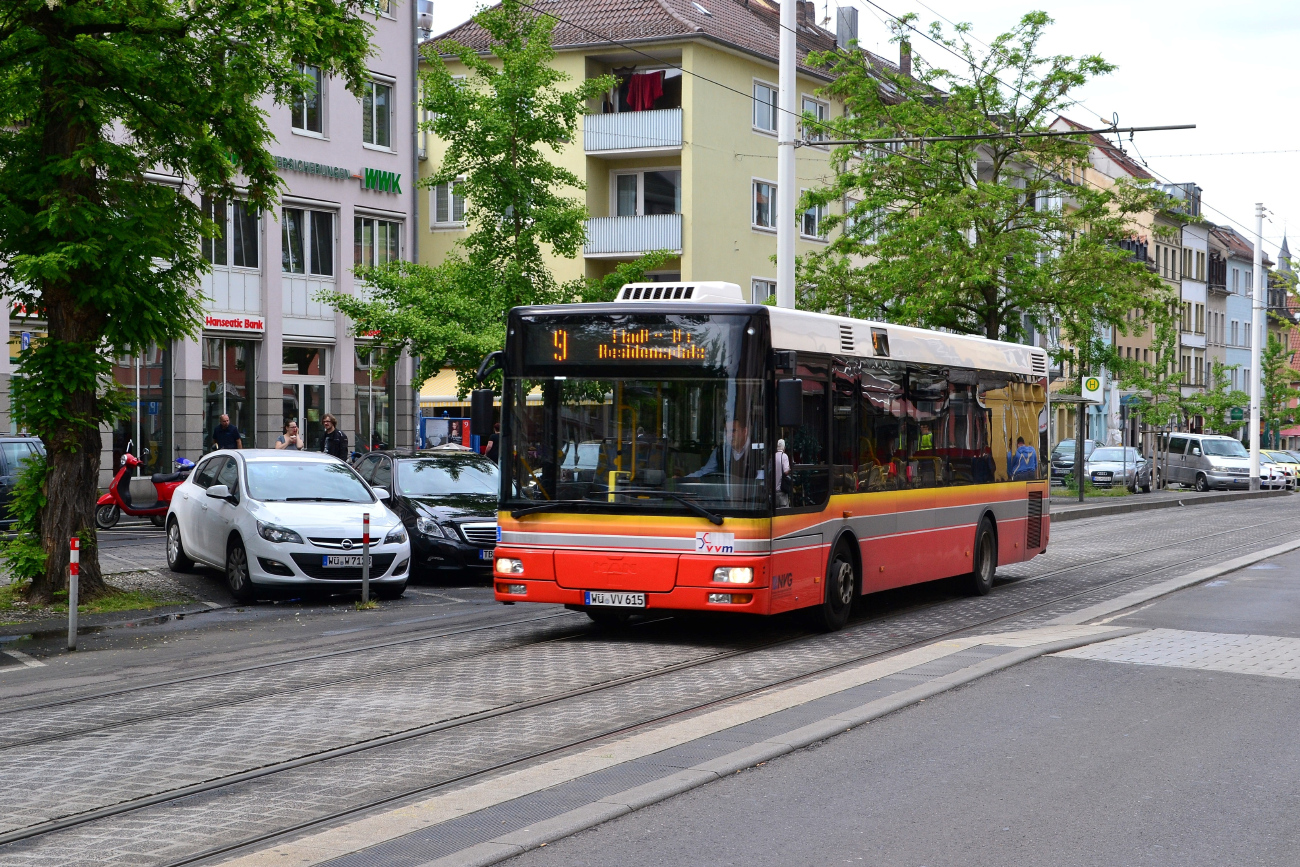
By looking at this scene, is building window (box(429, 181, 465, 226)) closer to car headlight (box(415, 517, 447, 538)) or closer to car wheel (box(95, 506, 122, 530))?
car wheel (box(95, 506, 122, 530))

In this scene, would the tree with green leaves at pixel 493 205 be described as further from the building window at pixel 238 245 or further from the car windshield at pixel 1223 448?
the car windshield at pixel 1223 448

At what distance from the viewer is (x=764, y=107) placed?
49.9 metres

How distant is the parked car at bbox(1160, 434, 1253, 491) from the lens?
2255 inches

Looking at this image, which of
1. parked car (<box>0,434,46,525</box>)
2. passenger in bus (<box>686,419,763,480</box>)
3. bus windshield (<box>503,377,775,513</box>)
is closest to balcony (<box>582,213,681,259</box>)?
parked car (<box>0,434,46,525</box>)

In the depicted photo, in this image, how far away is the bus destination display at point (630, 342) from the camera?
12328 mm

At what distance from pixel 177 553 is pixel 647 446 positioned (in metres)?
8.54

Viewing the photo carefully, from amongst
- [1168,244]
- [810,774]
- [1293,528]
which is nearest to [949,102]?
[1293,528]

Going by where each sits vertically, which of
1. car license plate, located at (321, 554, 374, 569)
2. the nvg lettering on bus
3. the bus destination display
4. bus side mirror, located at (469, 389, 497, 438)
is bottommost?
car license plate, located at (321, 554, 374, 569)

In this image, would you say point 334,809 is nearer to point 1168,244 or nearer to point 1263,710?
point 1263,710

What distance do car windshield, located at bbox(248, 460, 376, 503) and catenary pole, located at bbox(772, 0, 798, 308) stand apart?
668 centimetres

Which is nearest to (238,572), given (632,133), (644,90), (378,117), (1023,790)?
(1023,790)

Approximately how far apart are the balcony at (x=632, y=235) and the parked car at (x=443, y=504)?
2616 cm

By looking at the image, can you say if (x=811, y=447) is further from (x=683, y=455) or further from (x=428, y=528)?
(x=428, y=528)

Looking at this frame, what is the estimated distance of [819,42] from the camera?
59000 mm
